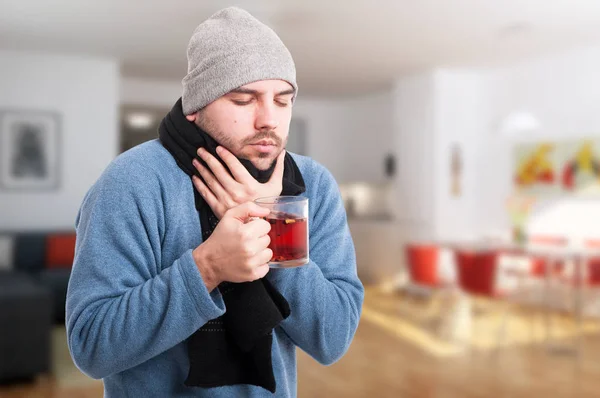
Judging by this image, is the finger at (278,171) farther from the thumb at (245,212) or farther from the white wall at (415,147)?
the white wall at (415,147)

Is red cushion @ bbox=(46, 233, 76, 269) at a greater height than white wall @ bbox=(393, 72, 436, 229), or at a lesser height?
lesser

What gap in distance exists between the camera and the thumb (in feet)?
2.85

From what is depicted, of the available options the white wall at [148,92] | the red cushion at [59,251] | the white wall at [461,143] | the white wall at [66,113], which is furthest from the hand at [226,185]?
the white wall at [148,92]

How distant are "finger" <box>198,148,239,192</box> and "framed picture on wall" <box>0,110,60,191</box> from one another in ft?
21.2

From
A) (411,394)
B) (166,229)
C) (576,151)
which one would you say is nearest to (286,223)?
(166,229)

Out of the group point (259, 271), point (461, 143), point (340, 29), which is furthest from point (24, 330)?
point (461, 143)

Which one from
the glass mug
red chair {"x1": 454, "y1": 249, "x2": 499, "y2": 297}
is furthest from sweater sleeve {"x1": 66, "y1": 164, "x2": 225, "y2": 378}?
red chair {"x1": 454, "y1": 249, "x2": 499, "y2": 297}

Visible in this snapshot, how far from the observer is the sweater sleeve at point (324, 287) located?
98cm

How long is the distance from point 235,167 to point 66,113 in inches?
257

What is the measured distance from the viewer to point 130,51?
21.8ft

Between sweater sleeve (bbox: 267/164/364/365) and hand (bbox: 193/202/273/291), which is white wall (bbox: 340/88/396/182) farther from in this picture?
hand (bbox: 193/202/273/291)

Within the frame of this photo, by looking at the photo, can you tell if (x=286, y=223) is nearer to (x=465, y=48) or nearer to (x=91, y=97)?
(x=465, y=48)

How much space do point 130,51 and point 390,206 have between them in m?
4.47

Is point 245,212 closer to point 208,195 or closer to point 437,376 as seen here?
point 208,195
